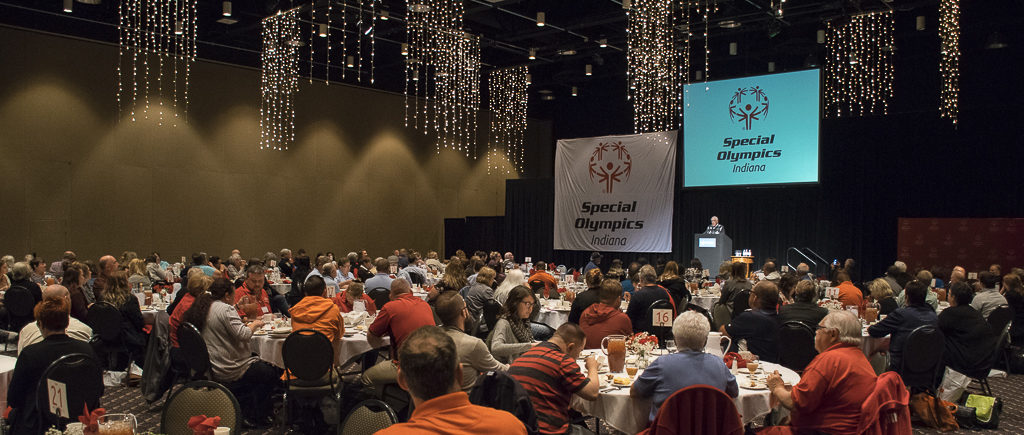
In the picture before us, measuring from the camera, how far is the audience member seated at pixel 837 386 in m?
3.87

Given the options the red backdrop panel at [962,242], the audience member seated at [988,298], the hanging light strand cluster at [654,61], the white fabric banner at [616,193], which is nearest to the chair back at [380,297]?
the hanging light strand cluster at [654,61]

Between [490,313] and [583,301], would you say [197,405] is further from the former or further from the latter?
[583,301]

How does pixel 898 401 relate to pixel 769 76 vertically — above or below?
below

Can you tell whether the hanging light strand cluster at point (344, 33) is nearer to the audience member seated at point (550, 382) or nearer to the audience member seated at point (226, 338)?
the audience member seated at point (226, 338)

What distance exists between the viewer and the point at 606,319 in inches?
242

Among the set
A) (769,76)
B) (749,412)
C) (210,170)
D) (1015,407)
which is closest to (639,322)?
(749,412)

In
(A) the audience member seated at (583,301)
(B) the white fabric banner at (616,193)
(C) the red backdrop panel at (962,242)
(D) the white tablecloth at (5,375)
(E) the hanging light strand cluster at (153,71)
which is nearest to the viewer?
(D) the white tablecloth at (5,375)

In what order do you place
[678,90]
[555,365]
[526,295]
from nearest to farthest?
[555,365] → [526,295] → [678,90]

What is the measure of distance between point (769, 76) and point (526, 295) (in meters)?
11.9

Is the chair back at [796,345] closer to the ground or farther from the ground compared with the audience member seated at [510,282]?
closer to the ground

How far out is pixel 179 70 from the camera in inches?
632

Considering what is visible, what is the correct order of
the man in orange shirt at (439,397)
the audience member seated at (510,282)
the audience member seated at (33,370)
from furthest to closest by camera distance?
the audience member seated at (510,282) → the audience member seated at (33,370) → the man in orange shirt at (439,397)

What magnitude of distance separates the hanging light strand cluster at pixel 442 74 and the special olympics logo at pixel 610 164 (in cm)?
323

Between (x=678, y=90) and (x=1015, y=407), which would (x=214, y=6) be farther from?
(x=1015, y=407)
